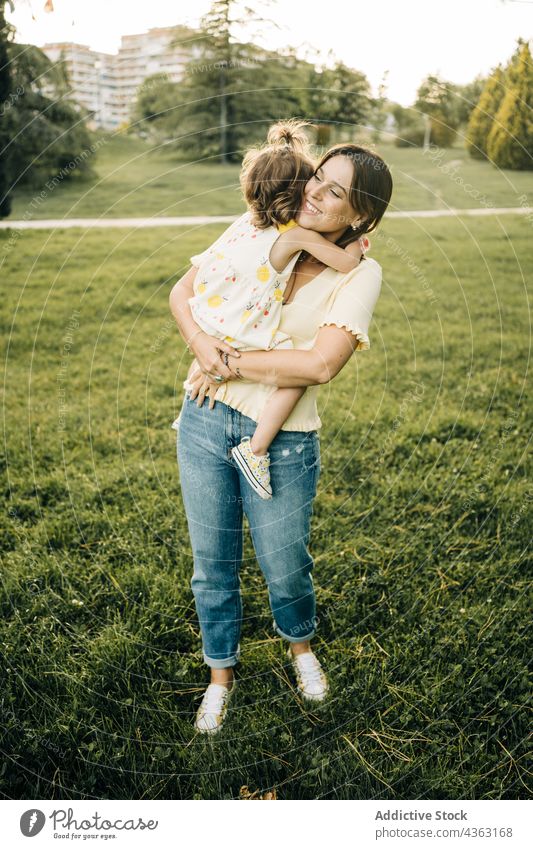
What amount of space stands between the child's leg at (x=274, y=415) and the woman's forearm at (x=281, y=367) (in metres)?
0.04

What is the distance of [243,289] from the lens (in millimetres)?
1976

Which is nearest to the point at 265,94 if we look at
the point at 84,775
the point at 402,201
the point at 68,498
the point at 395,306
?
the point at 395,306

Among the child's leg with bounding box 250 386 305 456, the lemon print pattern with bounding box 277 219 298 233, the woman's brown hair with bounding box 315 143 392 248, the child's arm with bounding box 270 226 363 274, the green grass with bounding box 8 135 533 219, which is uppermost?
the woman's brown hair with bounding box 315 143 392 248

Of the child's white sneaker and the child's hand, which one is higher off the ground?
the child's hand

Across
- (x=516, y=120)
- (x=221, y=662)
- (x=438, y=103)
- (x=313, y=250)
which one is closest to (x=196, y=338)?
(x=313, y=250)

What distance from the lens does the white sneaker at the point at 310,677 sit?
2.45m

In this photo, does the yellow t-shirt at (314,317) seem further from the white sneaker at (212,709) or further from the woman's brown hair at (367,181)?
the white sneaker at (212,709)

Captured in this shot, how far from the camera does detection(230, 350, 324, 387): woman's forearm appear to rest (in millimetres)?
1887

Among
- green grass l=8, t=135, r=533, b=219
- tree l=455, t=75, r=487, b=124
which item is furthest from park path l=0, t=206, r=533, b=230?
tree l=455, t=75, r=487, b=124

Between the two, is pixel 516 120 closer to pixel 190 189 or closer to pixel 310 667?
pixel 190 189

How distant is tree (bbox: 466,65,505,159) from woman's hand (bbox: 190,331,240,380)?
3.04 meters

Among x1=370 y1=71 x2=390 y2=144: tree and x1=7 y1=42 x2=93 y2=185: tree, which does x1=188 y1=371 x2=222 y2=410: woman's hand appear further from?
x1=7 y1=42 x2=93 y2=185: tree

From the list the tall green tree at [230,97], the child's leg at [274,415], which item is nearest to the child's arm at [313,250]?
the child's leg at [274,415]

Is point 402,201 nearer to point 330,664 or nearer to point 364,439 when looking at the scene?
point 364,439
